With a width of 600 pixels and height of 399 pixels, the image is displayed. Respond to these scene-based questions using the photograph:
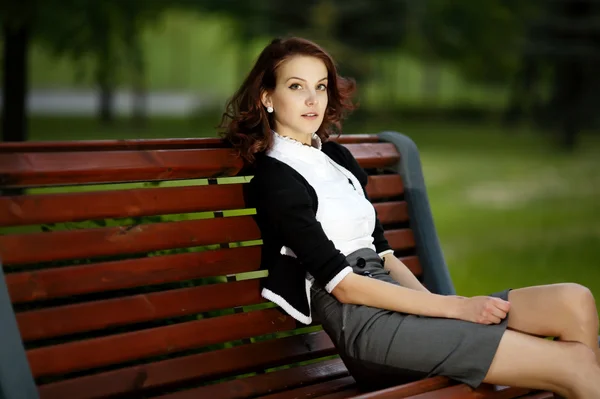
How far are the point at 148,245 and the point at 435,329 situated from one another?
97cm

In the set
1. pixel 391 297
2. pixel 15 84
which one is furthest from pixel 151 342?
pixel 15 84

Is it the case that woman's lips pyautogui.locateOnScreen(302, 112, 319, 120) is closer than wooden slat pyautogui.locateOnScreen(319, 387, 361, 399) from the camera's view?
No

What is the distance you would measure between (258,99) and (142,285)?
773mm

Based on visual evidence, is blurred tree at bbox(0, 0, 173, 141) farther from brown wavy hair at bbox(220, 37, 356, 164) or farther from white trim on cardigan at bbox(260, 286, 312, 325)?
white trim on cardigan at bbox(260, 286, 312, 325)

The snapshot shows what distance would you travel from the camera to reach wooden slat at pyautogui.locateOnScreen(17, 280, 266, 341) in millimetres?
2771

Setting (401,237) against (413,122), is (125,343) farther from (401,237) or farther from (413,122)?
(413,122)

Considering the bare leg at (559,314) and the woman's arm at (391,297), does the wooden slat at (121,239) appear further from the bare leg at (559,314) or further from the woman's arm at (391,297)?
the bare leg at (559,314)

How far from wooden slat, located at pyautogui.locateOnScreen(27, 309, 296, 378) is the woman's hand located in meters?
0.76

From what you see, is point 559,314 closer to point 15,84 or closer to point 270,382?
point 270,382

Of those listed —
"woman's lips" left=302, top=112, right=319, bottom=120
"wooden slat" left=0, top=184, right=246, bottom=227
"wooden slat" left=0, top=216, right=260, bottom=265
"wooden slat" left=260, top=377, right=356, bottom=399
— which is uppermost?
"woman's lips" left=302, top=112, right=319, bottom=120

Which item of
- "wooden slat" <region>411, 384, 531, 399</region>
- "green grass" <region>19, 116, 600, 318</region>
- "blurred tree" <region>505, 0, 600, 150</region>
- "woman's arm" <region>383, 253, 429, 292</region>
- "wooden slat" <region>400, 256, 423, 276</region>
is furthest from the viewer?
"blurred tree" <region>505, 0, 600, 150</region>

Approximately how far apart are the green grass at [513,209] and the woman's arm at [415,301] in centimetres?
419

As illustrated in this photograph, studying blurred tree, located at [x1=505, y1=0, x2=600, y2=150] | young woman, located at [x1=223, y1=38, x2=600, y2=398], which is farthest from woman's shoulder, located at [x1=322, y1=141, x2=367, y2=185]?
blurred tree, located at [x1=505, y1=0, x2=600, y2=150]

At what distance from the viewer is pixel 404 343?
2852 millimetres
